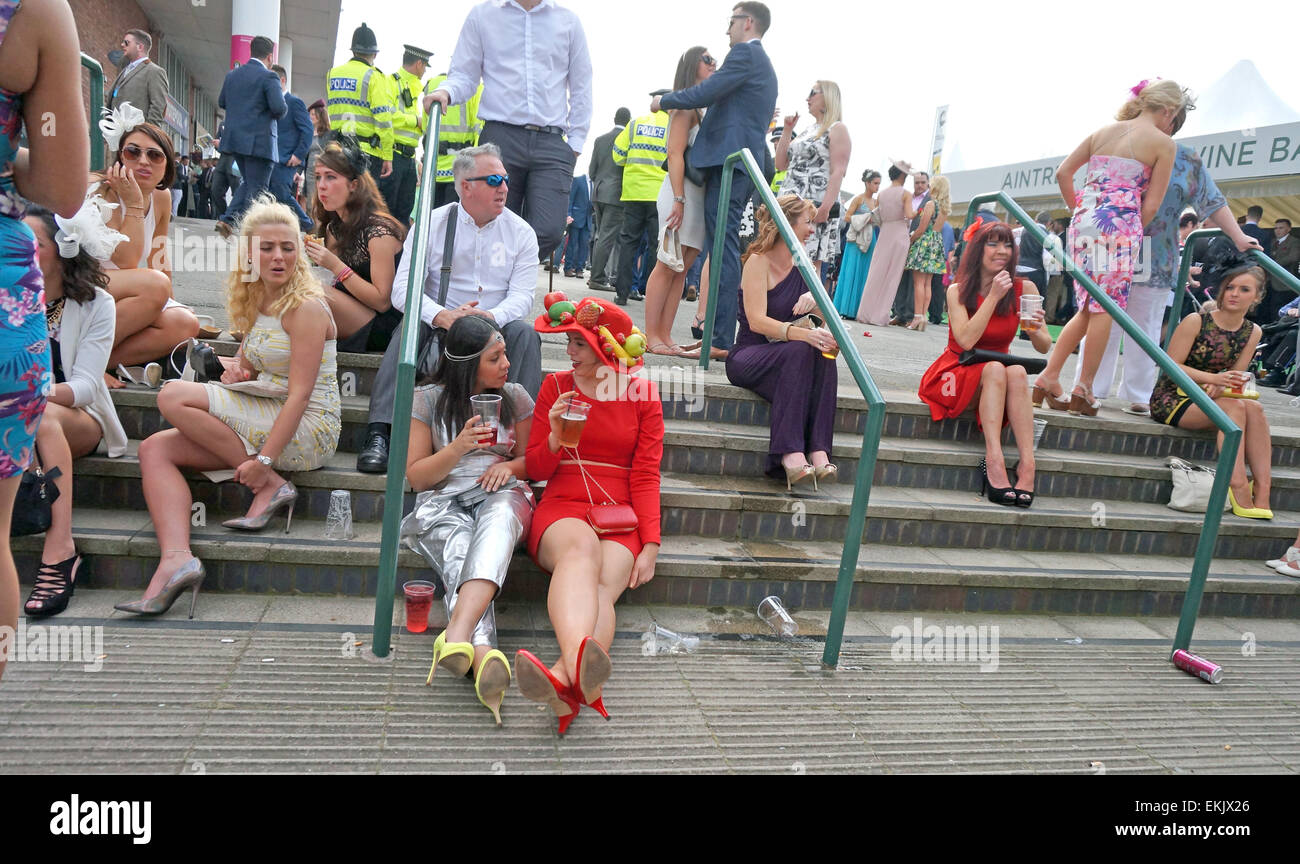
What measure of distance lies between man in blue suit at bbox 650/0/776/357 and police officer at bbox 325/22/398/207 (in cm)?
266

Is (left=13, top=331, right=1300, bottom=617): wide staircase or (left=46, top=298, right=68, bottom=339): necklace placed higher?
(left=46, top=298, right=68, bottom=339): necklace

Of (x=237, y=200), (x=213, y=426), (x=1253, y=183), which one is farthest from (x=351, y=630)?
(x=1253, y=183)

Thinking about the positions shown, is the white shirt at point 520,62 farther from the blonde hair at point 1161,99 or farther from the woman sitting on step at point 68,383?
the blonde hair at point 1161,99

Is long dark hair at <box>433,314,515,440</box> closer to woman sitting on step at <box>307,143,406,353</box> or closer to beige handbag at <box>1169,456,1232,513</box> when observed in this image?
woman sitting on step at <box>307,143,406,353</box>

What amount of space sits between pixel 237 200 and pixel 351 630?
6009 millimetres

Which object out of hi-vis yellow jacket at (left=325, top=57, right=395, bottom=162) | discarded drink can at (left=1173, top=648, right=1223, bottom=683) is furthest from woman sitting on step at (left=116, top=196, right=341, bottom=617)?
discarded drink can at (left=1173, top=648, right=1223, bottom=683)

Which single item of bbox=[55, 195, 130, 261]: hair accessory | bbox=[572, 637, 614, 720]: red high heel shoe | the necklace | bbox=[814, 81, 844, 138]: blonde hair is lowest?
bbox=[572, 637, 614, 720]: red high heel shoe

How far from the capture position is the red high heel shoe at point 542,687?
2355 mm

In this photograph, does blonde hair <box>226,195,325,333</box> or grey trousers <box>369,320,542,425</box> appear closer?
blonde hair <box>226,195,325,333</box>

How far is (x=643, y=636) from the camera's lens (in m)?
3.07

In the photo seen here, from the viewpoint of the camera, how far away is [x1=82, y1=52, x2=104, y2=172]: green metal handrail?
4004mm

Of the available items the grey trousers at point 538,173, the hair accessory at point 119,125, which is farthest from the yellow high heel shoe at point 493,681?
the hair accessory at point 119,125
